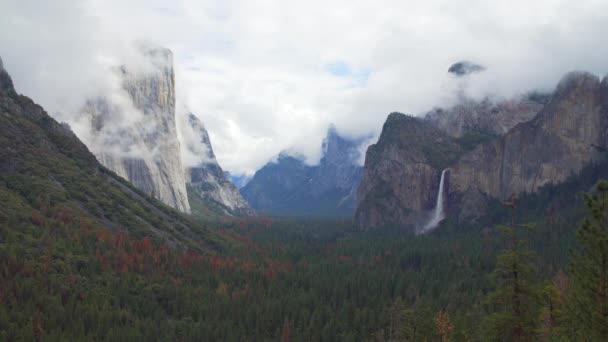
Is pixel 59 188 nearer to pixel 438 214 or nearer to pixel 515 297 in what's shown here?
pixel 515 297

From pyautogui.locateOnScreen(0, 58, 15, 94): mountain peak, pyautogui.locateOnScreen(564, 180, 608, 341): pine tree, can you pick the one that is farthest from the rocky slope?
pyautogui.locateOnScreen(564, 180, 608, 341): pine tree

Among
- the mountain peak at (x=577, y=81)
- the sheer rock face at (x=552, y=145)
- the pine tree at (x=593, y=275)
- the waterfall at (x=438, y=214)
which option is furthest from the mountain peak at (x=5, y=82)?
the mountain peak at (x=577, y=81)

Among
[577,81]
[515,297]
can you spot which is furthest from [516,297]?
[577,81]

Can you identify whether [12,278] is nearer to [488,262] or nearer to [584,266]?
[584,266]

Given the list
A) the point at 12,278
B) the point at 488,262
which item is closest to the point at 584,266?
the point at 12,278

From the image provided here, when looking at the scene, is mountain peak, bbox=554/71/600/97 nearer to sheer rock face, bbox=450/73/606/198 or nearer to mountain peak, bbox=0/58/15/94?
sheer rock face, bbox=450/73/606/198

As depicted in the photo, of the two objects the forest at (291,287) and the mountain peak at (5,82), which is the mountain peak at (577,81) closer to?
the forest at (291,287)
